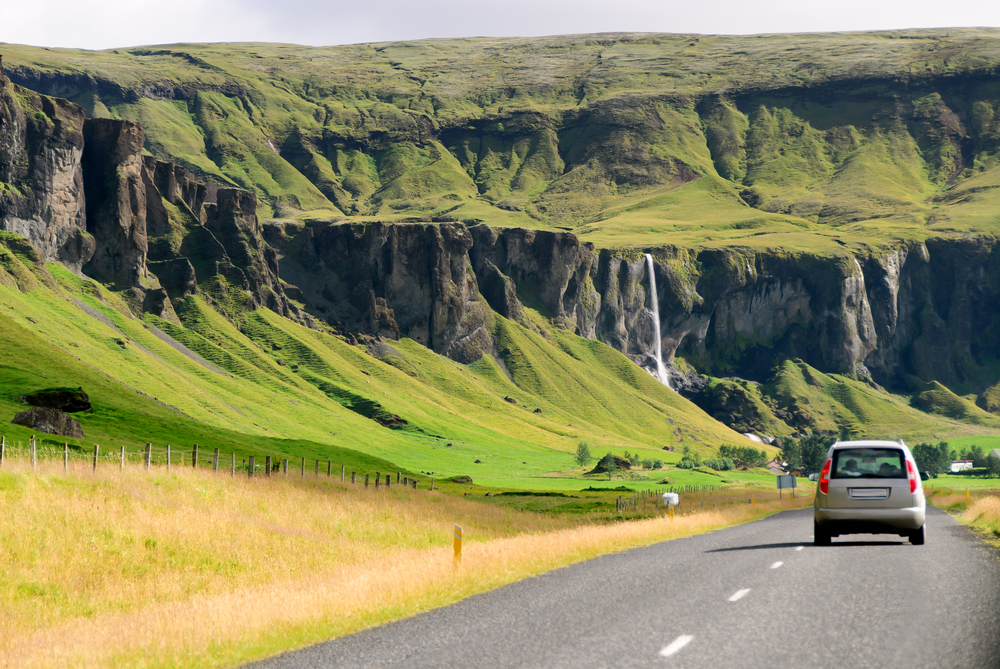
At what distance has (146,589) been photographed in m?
24.8

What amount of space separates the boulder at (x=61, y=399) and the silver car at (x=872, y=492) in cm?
8467

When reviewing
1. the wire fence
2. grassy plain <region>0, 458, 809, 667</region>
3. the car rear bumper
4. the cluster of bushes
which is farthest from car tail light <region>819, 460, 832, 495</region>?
the cluster of bushes

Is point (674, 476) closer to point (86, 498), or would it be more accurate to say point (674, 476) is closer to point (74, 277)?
point (74, 277)

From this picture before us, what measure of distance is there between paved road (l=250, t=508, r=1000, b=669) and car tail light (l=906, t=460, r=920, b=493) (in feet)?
7.35

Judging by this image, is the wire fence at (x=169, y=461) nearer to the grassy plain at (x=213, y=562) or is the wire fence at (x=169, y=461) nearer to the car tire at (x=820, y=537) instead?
the grassy plain at (x=213, y=562)

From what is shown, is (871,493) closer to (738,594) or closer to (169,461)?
(738,594)

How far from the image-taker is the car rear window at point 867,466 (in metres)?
24.4

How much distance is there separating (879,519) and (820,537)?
89.8 inches

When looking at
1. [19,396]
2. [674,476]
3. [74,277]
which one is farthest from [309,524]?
[74,277]

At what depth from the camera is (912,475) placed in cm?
2425

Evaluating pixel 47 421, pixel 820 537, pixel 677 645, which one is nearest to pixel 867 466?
pixel 820 537

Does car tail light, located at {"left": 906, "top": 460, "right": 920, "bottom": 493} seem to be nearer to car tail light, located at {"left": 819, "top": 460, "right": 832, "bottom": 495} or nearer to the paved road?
car tail light, located at {"left": 819, "top": 460, "right": 832, "bottom": 495}

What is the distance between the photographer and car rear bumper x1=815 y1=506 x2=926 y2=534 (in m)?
24.3

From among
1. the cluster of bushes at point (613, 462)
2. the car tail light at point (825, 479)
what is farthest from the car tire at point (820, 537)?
the cluster of bushes at point (613, 462)
